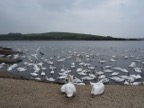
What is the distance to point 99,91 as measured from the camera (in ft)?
40.5

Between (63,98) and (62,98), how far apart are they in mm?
46

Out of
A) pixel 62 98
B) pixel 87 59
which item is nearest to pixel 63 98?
pixel 62 98

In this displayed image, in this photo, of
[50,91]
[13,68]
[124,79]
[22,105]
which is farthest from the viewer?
[13,68]

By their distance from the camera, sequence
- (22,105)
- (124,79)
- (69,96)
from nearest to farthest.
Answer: (22,105) → (69,96) → (124,79)

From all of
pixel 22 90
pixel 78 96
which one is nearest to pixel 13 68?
pixel 22 90

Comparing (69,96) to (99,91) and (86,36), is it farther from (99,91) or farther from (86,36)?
(86,36)

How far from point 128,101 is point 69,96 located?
2.61 metres

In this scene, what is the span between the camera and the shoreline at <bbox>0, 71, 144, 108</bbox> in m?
11.1

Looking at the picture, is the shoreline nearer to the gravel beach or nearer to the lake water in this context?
the gravel beach

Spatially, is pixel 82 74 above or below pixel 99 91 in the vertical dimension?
below

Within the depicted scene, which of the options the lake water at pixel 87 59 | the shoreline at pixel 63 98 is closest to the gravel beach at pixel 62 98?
the shoreline at pixel 63 98

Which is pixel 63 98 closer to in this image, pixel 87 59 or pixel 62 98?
pixel 62 98

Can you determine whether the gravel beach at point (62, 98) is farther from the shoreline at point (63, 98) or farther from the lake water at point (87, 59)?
the lake water at point (87, 59)

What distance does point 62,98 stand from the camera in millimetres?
11984
